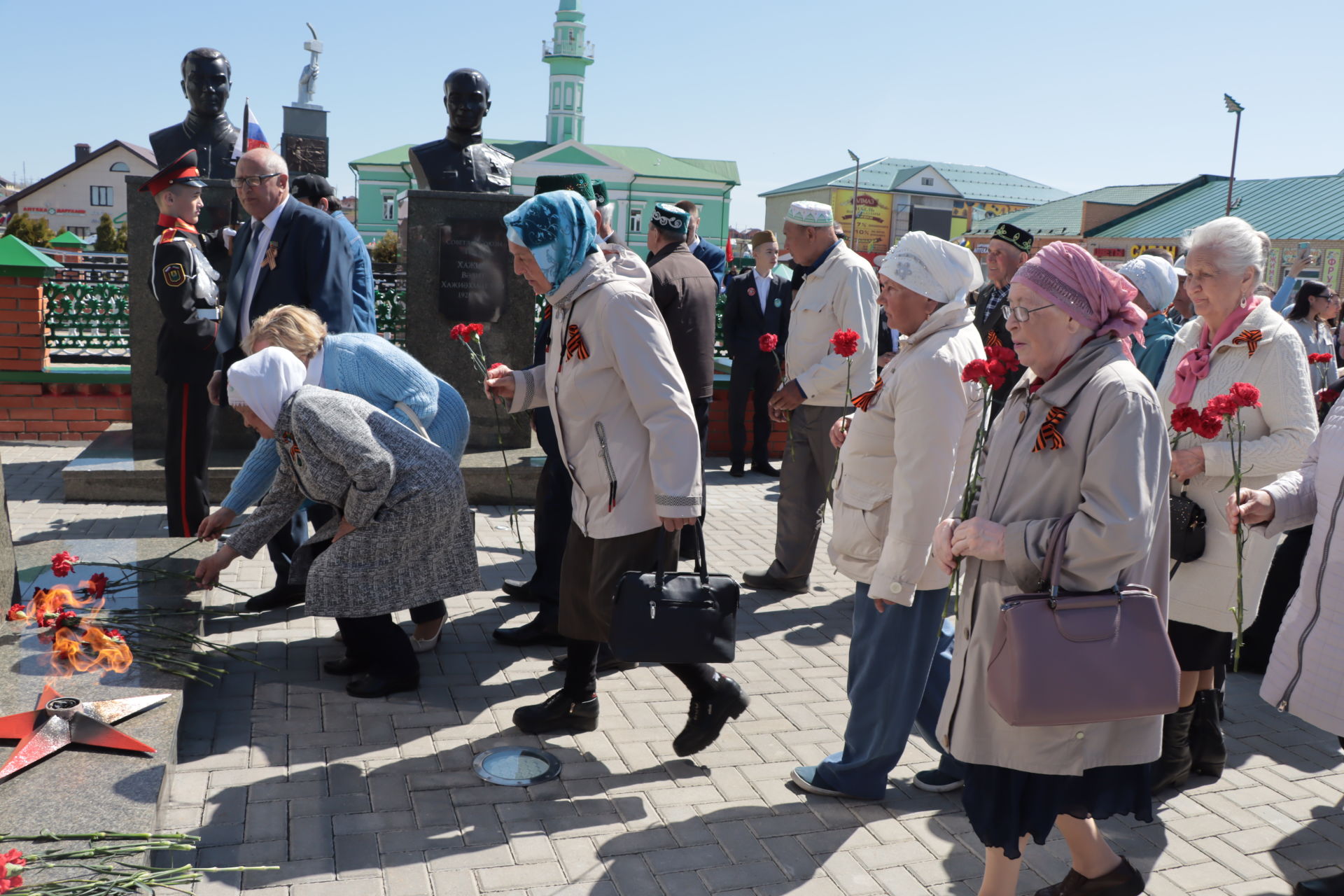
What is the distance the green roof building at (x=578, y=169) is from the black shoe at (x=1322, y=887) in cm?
4703

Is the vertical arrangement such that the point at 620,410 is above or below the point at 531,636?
above

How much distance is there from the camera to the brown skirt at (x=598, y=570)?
11.8 feet

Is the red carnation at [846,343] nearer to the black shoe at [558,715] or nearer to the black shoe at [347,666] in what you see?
the black shoe at [558,715]

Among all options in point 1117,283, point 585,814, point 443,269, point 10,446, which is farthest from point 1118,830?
point 10,446

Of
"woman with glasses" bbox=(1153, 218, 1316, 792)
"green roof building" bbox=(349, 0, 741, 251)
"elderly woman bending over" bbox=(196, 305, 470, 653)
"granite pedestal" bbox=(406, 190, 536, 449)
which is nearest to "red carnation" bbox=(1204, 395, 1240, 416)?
"woman with glasses" bbox=(1153, 218, 1316, 792)

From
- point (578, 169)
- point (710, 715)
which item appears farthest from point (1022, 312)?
point (578, 169)

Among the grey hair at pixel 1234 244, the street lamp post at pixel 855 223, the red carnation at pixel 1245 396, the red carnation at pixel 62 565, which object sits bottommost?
the red carnation at pixel 62 565

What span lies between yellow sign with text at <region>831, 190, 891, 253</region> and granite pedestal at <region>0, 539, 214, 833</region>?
72845mm

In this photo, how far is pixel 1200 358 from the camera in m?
3.61

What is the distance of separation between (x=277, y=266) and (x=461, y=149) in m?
3.06

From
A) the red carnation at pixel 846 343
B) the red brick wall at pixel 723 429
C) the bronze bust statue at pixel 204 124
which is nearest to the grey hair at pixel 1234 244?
the red carnation at pixel 846 343

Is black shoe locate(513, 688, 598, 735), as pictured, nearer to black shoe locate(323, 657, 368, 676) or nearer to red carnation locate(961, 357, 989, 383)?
black shoe locate(323, 657, 368, 676)

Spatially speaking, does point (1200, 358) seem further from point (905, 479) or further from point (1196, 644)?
point (905, 479)

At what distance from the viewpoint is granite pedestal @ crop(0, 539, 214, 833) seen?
8.51 ft
